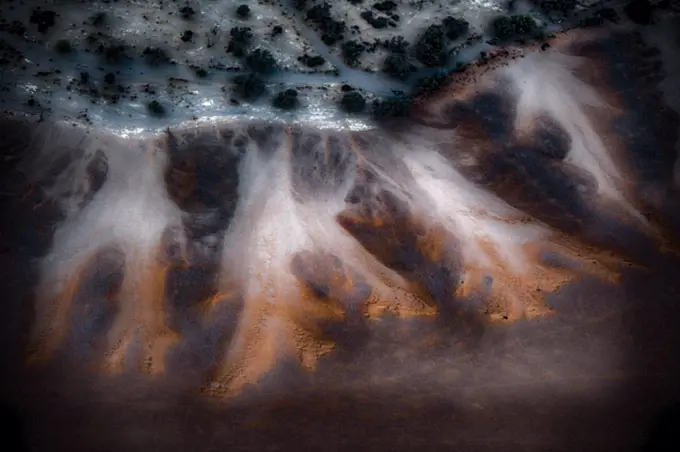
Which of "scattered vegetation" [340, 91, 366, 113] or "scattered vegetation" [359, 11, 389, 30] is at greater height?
"scattered vegetation" [359, 11, 389, 30]

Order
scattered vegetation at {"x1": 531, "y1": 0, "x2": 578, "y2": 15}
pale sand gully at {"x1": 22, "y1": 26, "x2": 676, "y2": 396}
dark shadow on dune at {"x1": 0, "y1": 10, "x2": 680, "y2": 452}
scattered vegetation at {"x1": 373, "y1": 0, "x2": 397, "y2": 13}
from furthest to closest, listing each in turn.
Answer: scattered vegetation at {"x1": 531, "y1": 0, "x2": 578, "y2": 15} < scattered vegetation at {"x1": 373, "y1": 0, "x2": 397, "y2": 13} < pale sand gully at {"x1": 22, "y1": 26, "x2": 676, "y2": 396} < dark shadow on dune at {"x1": 0, "y1": 10, "x2": 680, "y2": 452}

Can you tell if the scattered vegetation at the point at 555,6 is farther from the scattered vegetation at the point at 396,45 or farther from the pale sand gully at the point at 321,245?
the pale sand gully at the point at 321,245

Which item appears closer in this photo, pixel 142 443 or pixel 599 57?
pixel 142 443

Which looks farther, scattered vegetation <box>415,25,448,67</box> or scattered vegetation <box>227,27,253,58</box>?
scattered vegetation <box>415,25,448,67</box>

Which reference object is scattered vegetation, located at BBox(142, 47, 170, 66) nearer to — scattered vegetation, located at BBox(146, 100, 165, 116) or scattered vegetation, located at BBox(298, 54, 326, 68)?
scattered vegetation, located at BBox(146, 100, 165, 116)

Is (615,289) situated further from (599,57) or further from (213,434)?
→ (213,434)

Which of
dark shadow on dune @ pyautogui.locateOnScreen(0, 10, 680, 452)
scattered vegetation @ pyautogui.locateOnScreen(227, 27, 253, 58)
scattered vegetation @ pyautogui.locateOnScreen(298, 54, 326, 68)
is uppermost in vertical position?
scattered vegetation @ pyautogui.locateOnScreen(227, 27, 253, 58)

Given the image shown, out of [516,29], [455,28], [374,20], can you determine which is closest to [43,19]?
[374,20]

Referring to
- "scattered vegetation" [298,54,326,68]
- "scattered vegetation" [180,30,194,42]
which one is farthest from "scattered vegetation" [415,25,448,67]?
"scattered vegetation" [180,30,194,42]

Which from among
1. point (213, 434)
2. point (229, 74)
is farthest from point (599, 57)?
point (213, 434)
